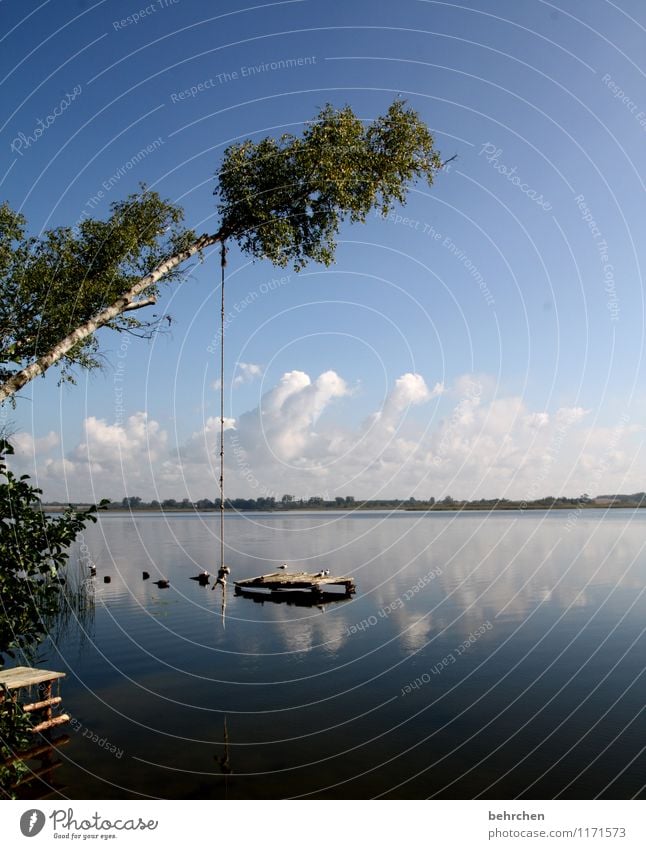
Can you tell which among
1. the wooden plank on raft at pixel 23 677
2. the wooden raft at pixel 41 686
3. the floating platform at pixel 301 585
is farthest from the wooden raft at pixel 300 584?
the wooden plank on raft at pixel 23 677

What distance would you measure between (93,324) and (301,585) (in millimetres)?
40595

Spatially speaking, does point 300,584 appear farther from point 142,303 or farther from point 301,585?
point 142,303

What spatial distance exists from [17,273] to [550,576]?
5297 centimetres

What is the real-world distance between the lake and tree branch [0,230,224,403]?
11334 mm

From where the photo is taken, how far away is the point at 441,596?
157 feet

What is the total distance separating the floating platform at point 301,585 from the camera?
50.4 metres

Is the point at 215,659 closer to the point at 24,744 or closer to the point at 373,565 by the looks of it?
the point at 24,744

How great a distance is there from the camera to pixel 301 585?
5050cm

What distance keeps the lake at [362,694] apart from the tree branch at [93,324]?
1133 centimetres

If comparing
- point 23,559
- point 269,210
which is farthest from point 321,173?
point 23,559

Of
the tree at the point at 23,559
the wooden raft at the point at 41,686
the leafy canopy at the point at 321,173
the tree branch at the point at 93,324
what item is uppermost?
the leafy canopy at the point at 321,173

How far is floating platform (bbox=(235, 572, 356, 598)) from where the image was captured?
50.4 m

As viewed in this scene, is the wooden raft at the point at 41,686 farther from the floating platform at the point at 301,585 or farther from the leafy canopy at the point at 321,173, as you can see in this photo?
the floating platform at the point at 301,585

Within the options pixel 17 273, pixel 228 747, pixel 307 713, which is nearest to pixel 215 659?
pixel 307 713
